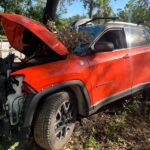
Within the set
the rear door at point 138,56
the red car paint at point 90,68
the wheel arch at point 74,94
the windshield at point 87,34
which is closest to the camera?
the wheel arch at point 74,94

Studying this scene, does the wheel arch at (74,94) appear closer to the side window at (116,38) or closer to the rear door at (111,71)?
the rear door at (111,71)

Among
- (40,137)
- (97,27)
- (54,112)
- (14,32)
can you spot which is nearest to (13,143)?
(40,137)

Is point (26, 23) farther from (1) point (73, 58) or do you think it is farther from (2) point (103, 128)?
(2) point (103, 128)

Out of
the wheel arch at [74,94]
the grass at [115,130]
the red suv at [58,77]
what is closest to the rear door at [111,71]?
the red suv at [58,77]

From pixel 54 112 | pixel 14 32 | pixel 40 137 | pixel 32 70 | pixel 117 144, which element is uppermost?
pixel 14 32

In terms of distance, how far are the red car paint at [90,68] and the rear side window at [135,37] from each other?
13 cm

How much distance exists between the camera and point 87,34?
528 cm

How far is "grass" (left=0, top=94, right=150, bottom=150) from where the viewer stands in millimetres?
4844

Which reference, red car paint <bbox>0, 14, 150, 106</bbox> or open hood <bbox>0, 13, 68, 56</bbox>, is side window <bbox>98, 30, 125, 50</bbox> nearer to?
red car paint <bbox>0, 14, 150, 106</bbox>

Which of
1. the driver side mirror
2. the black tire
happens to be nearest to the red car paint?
the driver side mirror

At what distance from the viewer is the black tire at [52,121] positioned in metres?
4.19

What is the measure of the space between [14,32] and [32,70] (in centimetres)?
124

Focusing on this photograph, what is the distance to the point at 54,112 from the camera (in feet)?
13.9

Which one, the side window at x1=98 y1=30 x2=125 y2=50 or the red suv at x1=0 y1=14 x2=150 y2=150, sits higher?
the side window at x1=98 y1=30 x2=125 y2=50
